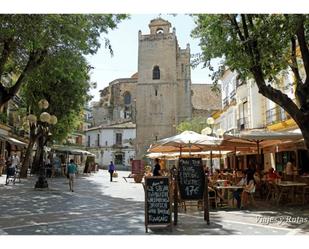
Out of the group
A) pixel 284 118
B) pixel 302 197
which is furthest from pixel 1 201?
pixel 284 118

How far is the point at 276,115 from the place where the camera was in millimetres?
21844

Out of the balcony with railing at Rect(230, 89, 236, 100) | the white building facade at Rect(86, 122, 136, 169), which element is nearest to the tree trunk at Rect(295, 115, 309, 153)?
the balcony with railing at Rect(230, 89, 236, 100)

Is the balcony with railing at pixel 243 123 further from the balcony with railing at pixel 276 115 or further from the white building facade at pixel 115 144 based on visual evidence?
the white building facade at pixel 115 144

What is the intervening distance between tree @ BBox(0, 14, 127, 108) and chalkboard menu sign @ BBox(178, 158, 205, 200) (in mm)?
4713

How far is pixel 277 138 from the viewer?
486 inches

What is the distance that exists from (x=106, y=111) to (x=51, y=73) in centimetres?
5787

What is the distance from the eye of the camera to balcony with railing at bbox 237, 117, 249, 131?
2728 centimetres

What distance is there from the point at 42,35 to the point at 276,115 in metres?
15.4

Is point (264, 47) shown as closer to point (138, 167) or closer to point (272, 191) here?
point (272, 191)

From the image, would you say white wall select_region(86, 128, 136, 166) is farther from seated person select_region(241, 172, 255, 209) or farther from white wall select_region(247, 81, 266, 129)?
seated person select_region(241, 172, 255, 209)

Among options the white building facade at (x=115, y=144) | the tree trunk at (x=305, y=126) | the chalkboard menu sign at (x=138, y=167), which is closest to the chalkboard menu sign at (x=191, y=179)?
the tree trunk at (x=305, y=126)

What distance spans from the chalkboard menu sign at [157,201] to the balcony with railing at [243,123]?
65.8 ft

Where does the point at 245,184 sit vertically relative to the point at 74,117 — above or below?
below
